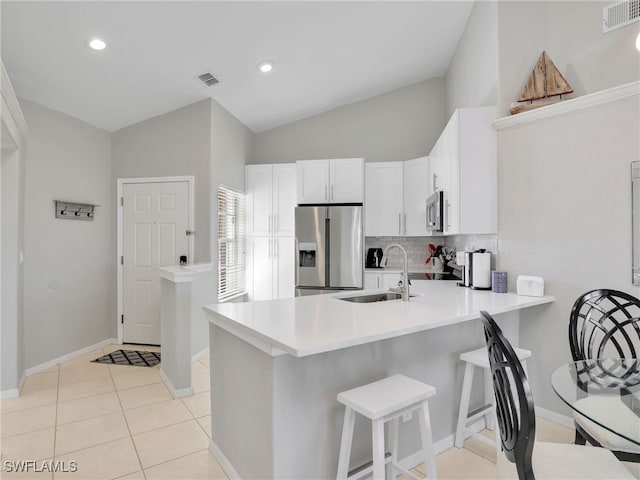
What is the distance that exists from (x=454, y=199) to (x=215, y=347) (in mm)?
2166

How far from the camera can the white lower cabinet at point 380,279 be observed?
4.45 metres

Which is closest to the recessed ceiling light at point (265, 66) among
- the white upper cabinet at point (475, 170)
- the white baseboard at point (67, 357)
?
the white upper cabinet at point (475, 170)

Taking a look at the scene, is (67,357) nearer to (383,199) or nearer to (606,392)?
(383,199)

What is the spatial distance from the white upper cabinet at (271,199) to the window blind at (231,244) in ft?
0.53

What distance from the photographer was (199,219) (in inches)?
161

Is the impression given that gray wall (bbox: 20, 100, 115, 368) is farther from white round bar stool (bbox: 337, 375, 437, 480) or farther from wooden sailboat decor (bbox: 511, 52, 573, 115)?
wooden sailboat decor (bbox: 511, 52, 573, 115)

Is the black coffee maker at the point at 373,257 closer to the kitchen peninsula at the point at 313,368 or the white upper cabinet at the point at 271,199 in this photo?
the white upper cabinet at the point at 271,199

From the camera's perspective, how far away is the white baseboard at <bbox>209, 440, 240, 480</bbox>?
6.18ft

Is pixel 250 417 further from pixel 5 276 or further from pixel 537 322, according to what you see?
pixel 5 276

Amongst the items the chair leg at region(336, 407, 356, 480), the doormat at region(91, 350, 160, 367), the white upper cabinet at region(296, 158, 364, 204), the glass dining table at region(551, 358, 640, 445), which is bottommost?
the doormat at region(91, 350, 160, 367)

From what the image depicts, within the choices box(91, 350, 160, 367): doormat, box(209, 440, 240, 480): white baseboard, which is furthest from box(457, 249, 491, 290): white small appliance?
box(91, 350, 160, 367): doormat

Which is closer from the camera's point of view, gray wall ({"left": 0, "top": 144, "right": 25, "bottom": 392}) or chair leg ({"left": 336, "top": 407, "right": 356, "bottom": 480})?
chair leg ({"left": 336, "top": 407, "right": 356, "bottom": 480})

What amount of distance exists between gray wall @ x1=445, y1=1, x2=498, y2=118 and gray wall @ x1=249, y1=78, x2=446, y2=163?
0.73m

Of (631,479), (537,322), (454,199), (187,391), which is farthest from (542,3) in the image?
(187,391)
